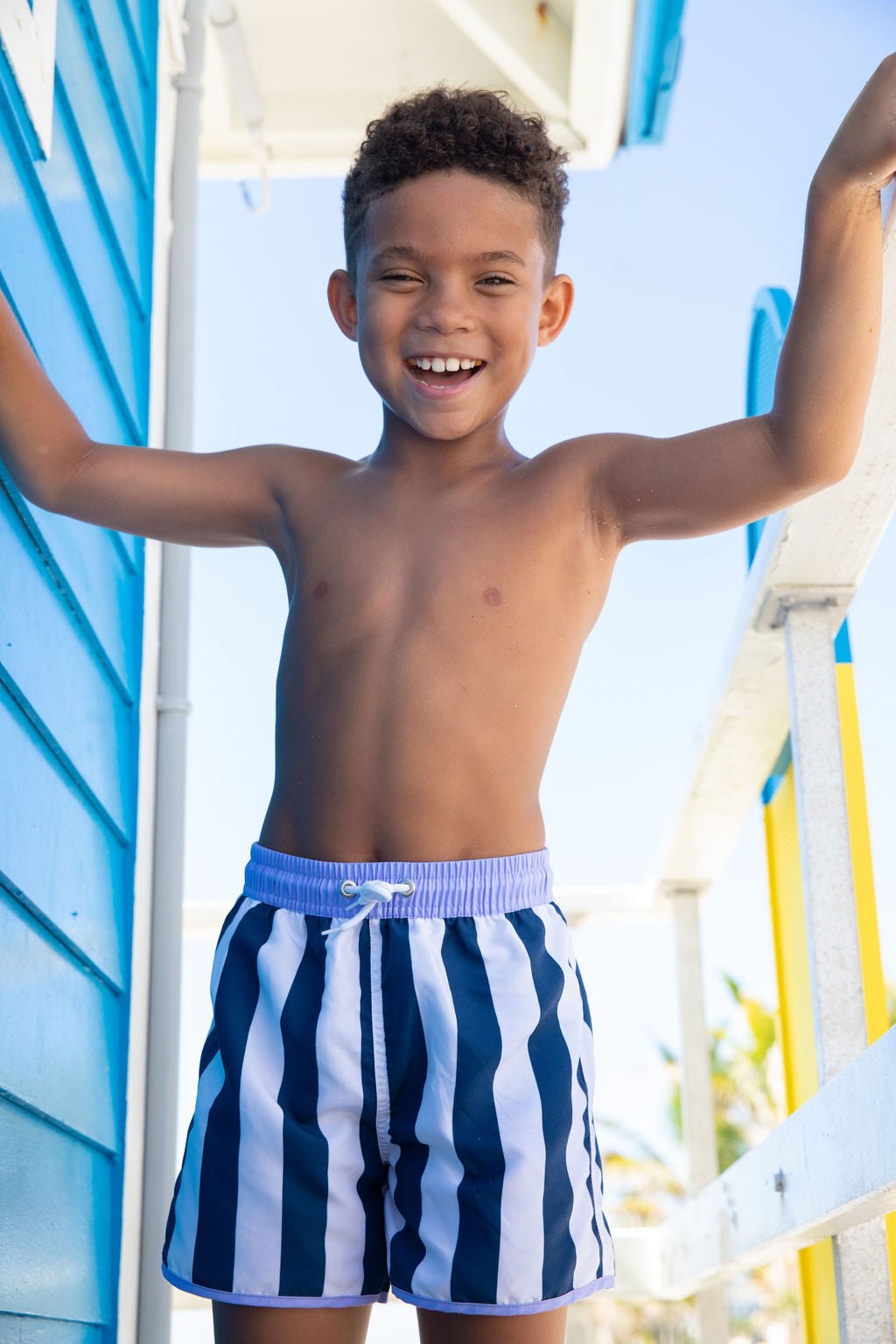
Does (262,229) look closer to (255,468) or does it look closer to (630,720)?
(630,720)

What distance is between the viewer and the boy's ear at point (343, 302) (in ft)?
5.57

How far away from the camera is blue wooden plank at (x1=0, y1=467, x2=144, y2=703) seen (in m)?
1.72

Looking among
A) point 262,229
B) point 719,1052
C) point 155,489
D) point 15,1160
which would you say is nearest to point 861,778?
point 155,489

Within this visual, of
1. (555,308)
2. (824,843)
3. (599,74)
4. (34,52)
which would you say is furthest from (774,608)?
(599,74)

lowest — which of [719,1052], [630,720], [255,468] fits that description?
[255,468]

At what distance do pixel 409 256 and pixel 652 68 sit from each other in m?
2.06

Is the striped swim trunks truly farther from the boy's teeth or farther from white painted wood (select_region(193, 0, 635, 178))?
white painted wood (select_region(193, 0, 635, 178))

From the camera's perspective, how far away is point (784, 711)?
283cm

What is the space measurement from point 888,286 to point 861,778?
109cm

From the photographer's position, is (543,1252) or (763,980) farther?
(763,980)

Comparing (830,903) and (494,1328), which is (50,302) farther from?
(830,903)

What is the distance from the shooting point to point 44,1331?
66.5 inches

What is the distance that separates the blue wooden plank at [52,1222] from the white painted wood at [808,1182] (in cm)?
87

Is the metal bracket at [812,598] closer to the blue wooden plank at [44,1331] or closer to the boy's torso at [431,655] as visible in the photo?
the boy's torso at [431,655]
